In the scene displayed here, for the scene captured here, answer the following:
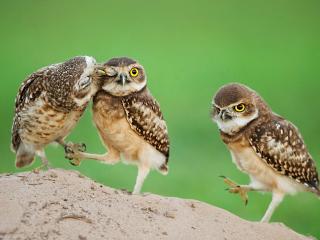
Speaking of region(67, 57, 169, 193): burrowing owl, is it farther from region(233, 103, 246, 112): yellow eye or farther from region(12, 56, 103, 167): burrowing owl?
region(233, 103, 246, 112): yellow eye

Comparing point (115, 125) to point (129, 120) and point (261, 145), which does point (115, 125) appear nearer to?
point (129, 120)

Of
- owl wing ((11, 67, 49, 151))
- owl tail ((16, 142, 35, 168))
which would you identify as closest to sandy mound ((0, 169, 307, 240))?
owl wing ((11, 67, 49, 151))

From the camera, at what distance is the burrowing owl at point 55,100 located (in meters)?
4.40

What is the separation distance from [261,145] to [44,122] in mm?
1344

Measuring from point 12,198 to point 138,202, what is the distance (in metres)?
0.69

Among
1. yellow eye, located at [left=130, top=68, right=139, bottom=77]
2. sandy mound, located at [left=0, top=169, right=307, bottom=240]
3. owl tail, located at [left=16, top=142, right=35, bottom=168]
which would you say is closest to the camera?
sandy mound, located at [left=0, top=169, right=307, bottom=240]

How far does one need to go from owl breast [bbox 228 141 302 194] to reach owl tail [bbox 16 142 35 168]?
128cm

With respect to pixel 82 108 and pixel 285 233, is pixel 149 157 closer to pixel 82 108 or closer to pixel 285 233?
pixel 82 108

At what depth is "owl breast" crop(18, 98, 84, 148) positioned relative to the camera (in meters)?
4.45

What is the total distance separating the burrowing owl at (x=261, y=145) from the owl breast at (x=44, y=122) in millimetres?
908

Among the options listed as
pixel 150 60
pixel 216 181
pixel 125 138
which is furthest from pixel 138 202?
pixel 150 60

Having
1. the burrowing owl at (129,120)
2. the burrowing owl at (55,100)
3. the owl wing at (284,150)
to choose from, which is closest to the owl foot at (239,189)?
the owl wing at (284,150)

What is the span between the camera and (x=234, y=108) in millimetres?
4617

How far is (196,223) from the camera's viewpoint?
3992 millimetres
